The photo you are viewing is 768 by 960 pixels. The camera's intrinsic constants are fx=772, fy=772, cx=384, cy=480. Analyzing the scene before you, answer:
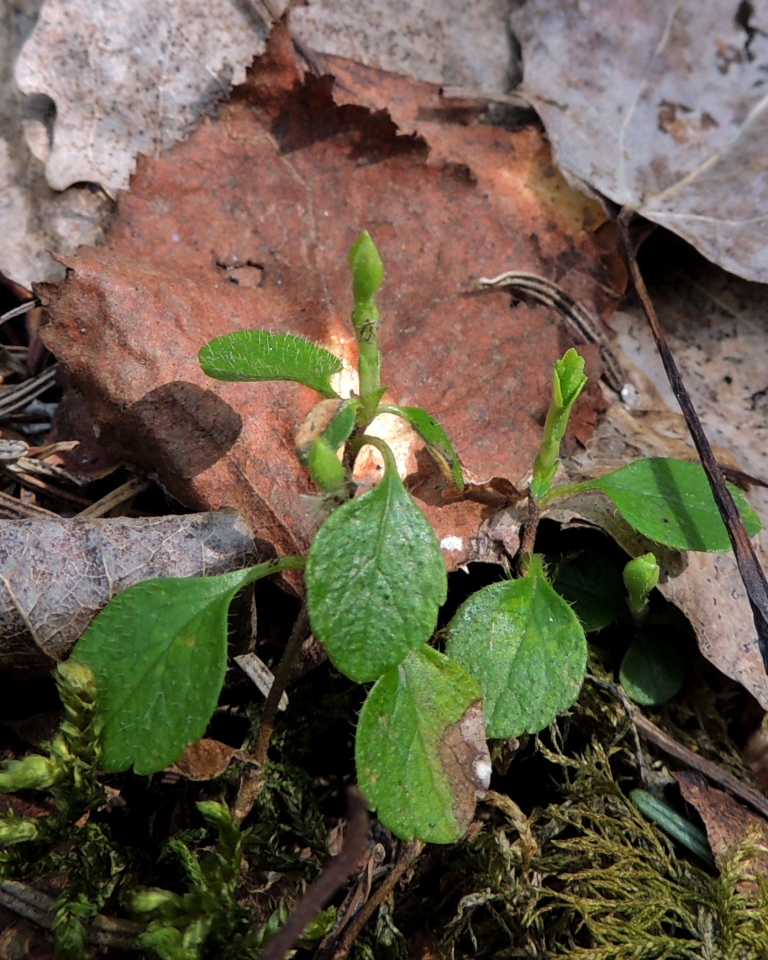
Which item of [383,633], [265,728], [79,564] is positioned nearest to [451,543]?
[383,633]

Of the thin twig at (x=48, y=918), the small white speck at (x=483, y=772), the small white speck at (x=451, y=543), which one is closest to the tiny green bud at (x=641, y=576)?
the small white speck at (x=451, y=543)

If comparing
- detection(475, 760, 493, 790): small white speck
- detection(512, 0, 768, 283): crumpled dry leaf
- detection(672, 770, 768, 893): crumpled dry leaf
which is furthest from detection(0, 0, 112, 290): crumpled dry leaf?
detection(672, 770, 768, 893): crumpled dry leaf

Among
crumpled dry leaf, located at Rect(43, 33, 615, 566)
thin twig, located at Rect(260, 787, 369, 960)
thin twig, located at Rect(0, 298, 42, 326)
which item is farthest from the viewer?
thin twig, located at Rect(0, 298, 42, 326)

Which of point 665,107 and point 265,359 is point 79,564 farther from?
point 665,107

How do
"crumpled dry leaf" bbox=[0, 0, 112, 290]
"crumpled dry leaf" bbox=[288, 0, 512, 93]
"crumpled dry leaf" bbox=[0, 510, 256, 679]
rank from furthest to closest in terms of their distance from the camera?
1. "crumpled dry leaf" bbox=[288, 0, 512, 93]
2. "crumpled dry leaf" bbox=[0, 0, 112, 290]
3. "crumpled dry leaf" bbox=[0, 510, 256, 679]

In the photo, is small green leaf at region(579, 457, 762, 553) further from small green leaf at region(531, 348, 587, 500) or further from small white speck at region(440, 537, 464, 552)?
small white speck at region(440, 537, 464, 552)
